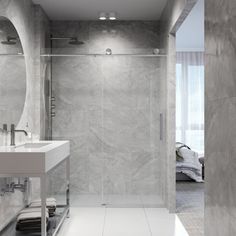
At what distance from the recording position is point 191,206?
5090 mm

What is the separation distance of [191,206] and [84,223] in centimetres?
146

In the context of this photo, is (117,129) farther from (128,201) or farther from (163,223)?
(163,223)

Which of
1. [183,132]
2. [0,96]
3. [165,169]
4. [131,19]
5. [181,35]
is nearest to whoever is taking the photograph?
[0,96]

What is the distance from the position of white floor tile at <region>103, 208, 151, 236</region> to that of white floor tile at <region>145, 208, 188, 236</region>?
0.07 m

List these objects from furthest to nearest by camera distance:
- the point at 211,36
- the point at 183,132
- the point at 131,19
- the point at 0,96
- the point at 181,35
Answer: the point at 183,132, the point at 181,35, the point at 131,19, the point at 0,96, the point at 211,36

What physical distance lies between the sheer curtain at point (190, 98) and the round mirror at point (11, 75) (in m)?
4.97

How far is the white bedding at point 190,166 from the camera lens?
6750mm

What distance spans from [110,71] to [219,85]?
283 centimetres

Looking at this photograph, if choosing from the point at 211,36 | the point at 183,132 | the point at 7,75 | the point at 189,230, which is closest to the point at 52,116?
the point at 7,75

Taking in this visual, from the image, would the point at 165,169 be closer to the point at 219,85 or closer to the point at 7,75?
the point at 7,75

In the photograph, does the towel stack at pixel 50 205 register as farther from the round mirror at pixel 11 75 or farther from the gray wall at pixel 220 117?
the gray wall at pixel 220 117

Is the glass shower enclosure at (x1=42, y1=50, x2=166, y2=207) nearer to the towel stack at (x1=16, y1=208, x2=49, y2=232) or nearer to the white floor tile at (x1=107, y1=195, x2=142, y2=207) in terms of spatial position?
the white floor tile at (x1=107, y1=195, x2=142, y2=207)

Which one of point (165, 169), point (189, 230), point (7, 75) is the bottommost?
point (189, 230)

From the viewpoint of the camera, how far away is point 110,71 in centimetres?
519
